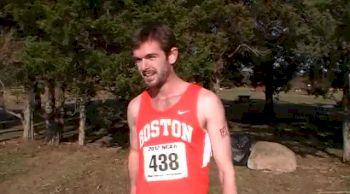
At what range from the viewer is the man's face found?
305 centimetres

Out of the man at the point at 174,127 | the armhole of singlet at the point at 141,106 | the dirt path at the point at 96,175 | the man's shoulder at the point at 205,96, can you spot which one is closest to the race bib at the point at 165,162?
the man at the point at 174,127

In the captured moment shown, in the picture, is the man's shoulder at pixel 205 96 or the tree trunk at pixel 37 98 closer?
the man's shoulder at pixel 205 96

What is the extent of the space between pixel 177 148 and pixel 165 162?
4.6 inches

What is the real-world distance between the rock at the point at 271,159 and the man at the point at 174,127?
11.8 meters

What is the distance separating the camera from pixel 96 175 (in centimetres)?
1364

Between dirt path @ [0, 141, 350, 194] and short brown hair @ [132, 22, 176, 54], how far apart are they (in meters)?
9.17

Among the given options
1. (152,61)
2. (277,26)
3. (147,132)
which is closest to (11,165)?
(277,26)

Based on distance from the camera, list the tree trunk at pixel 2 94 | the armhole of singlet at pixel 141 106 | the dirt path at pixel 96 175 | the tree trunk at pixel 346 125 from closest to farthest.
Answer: the armhole of singlet at pixel 141 106, the dirt path at pixel 96 175, the tree trunk at pixel 2 94, the tree trunk at pixel 346 125

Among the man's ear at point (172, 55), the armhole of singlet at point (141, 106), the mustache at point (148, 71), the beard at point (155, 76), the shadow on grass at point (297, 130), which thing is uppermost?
the man's ear at point (172, 55)

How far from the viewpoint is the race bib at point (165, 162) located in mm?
3119

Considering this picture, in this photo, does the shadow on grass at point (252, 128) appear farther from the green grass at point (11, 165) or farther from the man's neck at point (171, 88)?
the man's neck at point (171, 88)

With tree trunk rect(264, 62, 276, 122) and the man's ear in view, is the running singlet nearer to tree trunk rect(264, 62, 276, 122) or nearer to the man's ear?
the man's ear

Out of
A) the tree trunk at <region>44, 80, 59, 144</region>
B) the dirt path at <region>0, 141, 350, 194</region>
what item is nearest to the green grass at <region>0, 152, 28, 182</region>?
the dirt path at <region>0, 141, 350, 194</region>

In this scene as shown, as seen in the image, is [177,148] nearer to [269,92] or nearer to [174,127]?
[174,127]
